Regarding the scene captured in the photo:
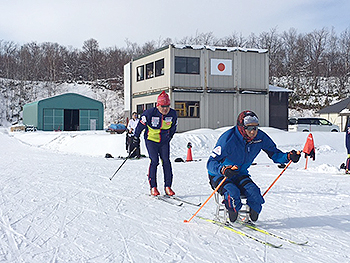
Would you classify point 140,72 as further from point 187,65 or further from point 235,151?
point 235,151

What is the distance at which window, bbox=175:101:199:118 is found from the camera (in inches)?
950

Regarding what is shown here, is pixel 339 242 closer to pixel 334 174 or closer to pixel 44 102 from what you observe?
pixel 334 174

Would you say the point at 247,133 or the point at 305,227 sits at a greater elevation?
the point at 247,133

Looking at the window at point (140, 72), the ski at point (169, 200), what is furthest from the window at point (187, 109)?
the ski at point (169, 200)

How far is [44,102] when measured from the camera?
1549 inches

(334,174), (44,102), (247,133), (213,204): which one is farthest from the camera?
(44,102)

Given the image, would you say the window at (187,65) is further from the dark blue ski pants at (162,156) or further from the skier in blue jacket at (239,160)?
the skier in blue jacket at (239,160)

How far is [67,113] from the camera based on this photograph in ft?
135

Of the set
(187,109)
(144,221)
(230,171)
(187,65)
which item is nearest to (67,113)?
(187,109)

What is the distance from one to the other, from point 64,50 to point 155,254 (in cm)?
8152

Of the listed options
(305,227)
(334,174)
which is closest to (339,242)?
(305,227)

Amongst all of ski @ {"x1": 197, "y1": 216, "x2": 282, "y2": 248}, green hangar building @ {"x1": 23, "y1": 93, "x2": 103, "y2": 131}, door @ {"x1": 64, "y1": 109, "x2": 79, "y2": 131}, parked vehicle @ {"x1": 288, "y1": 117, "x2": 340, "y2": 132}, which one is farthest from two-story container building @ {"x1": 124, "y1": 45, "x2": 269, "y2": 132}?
ski @ {"x1": 197, "y1": 216, "x2": 282, "y2": 248}

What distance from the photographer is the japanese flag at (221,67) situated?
2442cm

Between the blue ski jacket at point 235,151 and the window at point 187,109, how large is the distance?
1930 centimetres
